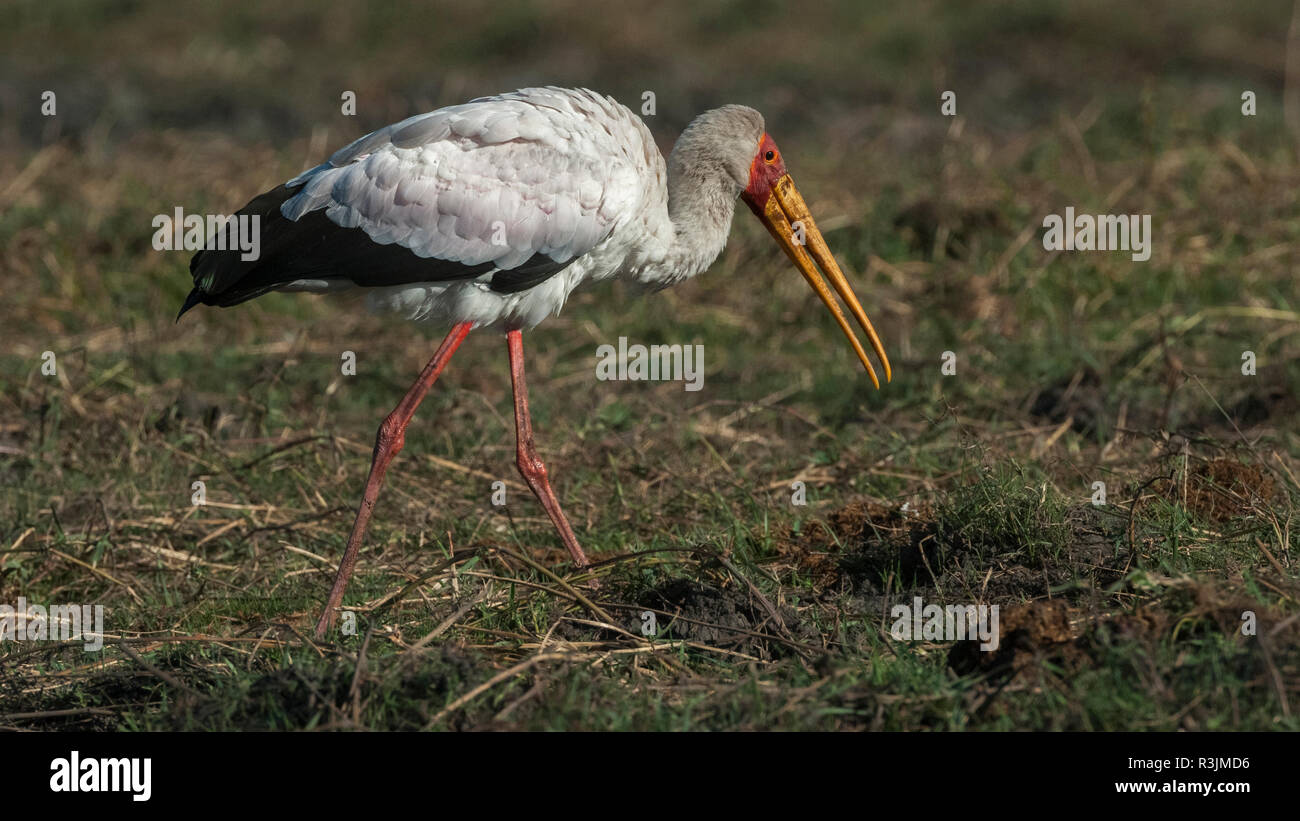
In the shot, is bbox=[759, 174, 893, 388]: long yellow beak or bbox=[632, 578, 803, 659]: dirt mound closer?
bbox=[632, 578, 803, 659]: dirt mound

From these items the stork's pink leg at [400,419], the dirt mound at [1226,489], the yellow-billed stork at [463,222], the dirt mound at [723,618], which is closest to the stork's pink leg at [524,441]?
the yellow-billed stork at [463,222]

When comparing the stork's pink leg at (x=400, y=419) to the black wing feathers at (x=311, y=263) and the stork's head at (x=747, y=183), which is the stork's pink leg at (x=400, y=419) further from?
the stork's head at (x=747, y=183)

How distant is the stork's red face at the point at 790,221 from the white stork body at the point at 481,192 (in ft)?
2.20

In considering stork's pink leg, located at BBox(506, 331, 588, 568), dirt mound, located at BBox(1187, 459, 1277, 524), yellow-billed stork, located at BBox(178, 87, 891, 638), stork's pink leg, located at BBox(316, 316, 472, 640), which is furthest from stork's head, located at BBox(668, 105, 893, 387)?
dirt mound, located at BBox(1187, 459, 1277, 524)

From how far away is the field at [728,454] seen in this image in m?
3.67

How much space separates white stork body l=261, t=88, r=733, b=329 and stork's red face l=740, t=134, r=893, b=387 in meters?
0.67

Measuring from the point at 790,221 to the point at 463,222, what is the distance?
138 centimetres

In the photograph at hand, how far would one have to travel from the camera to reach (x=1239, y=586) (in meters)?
3.96

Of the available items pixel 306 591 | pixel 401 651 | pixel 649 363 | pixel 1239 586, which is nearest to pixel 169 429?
pixel 306 591

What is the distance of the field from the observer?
3.67m

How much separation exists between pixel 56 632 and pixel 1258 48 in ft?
41.1

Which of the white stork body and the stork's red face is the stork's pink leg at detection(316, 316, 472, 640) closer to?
the white stork body

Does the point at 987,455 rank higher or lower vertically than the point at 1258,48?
lower
